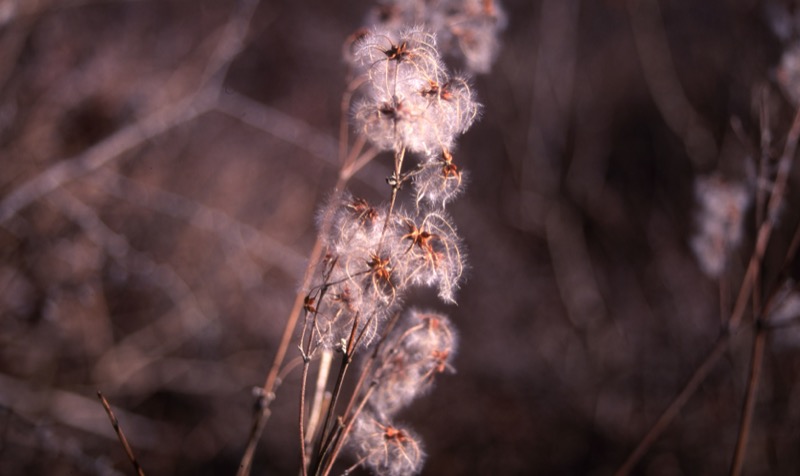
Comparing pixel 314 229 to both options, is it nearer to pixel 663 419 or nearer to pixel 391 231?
pixel 663 419

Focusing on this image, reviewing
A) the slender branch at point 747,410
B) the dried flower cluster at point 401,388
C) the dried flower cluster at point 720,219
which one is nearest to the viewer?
the dried flower cluster at point 401,388

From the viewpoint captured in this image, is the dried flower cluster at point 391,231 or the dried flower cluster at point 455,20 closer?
the dried flower cluster at point 391,231

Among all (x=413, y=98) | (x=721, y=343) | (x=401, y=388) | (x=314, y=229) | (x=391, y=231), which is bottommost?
(x=401, y=388)

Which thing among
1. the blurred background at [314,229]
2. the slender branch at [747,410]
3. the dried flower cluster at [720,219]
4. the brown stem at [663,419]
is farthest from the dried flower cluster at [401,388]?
the dried flower cluster at [720,219]

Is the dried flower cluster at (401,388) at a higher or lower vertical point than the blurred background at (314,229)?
lower

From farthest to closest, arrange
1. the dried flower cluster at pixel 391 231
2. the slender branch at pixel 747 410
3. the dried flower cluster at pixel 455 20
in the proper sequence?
the dried flower cluster at pixel 455 20 → the slender branch at pixel 747 410 → the dried flower cluster at pixel 391 231

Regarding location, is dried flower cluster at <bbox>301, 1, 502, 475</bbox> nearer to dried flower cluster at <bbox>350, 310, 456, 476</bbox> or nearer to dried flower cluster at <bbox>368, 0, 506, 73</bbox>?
dried flower cluster at <bbox>350, 310, 456, 476</bbox>

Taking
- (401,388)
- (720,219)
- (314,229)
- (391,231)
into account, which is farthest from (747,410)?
(314,229)

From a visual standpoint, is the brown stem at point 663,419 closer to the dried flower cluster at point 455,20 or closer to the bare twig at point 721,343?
the bare twig at point 721,343

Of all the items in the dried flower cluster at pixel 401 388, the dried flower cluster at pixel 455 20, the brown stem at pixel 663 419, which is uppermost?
the dried flower cluster at pixel 455 20

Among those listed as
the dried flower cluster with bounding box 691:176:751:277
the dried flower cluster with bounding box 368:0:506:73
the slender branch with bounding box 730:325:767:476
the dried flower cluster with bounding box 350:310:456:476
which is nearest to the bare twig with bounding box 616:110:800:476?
the slender branch with bounding box 730:325:767:476

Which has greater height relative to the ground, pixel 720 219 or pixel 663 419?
pixel 720 219
